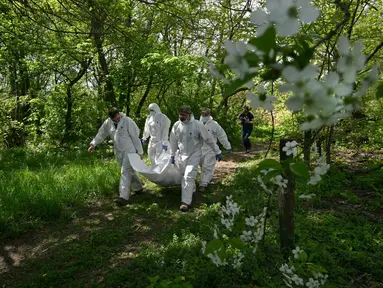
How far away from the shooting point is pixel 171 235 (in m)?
4.64

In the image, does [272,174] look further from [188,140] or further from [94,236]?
[188,140]

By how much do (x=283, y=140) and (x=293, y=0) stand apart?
9.40ft

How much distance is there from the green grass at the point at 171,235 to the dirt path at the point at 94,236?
2 cm

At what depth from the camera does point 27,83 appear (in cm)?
1655

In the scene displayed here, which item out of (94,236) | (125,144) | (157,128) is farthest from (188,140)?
(94,236)

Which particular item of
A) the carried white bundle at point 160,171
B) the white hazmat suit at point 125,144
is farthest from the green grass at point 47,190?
the carried white bundle at point 160,171

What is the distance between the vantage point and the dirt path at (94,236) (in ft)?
13.7

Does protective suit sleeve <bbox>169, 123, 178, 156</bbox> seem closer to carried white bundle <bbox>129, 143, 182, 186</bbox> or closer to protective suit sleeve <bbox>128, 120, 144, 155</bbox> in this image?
carried white bundle <bbox>129, 143, 182, 186</bbox>

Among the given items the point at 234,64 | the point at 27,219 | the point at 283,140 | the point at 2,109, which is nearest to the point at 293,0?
the point at 234,64

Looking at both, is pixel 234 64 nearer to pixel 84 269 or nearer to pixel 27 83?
pixel 84 269

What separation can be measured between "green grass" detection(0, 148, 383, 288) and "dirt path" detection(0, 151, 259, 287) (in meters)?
0.02

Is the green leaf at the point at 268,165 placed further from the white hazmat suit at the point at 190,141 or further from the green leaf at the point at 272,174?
the white hazmat suit at the point at 190,141

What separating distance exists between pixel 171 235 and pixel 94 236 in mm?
1129

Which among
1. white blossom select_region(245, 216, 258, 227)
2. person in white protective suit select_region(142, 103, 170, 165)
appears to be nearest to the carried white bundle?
person in white protective suit select_region(142, 103, 170, 165)
